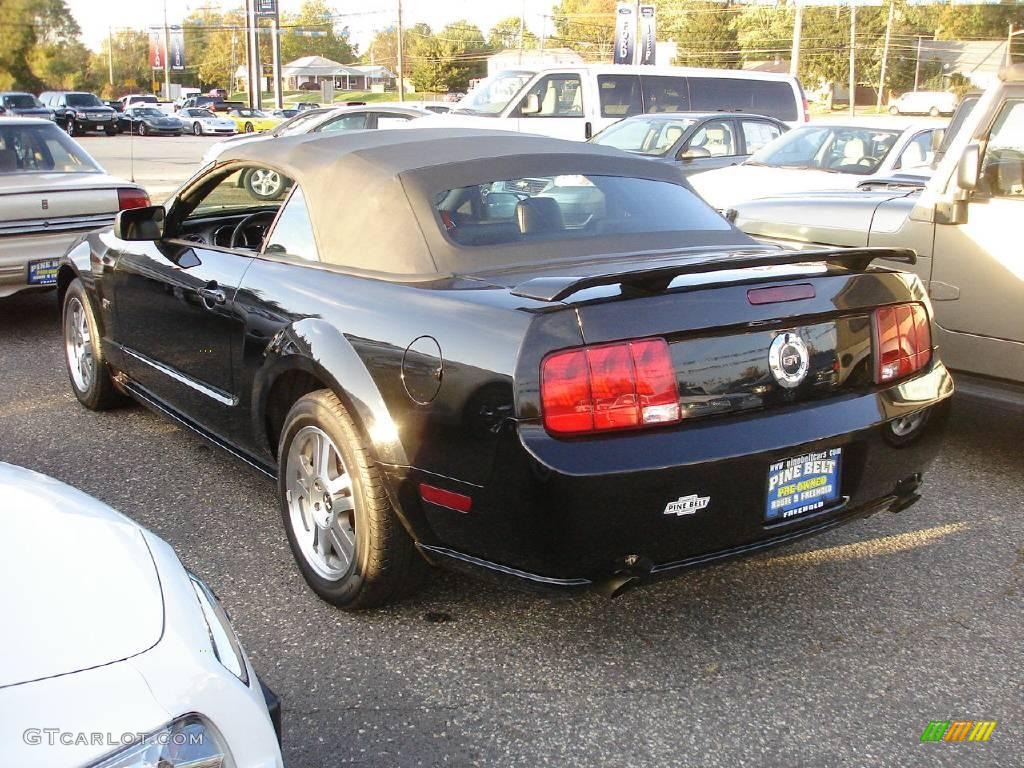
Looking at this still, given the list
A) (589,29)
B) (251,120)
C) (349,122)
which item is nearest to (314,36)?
(589,29)

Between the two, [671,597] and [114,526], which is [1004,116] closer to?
[671,597]

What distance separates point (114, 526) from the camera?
227 centimetres

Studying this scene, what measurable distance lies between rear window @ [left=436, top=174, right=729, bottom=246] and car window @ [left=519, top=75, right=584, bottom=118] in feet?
38.7

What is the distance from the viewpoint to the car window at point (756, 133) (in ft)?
42.5

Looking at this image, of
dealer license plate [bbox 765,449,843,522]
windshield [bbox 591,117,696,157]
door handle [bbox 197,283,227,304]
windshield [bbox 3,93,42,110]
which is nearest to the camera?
dealer license plate [bbox 765,449,843,522]

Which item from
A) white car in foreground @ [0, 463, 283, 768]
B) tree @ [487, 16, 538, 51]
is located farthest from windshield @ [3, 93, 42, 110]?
tree @ [487, 16, 538, 51]

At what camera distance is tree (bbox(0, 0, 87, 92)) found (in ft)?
265

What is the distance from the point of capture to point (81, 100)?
47.3 m

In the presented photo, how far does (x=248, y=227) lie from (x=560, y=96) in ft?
37.5

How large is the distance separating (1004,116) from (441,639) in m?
3.68

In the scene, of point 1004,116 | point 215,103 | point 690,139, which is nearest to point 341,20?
point 215,103

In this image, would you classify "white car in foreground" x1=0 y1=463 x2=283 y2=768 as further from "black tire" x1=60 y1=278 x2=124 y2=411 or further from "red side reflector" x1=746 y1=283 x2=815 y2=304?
"black tire" x1=60 y1=278 x2=124 y2=411

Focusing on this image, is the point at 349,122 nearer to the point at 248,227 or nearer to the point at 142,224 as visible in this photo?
the point at 248,227

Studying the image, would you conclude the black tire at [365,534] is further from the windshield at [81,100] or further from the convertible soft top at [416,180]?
the windshield at [81,100]
